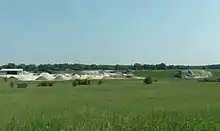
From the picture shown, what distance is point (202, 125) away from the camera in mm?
21875

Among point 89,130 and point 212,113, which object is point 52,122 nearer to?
point 89,130

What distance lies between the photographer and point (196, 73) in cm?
15575

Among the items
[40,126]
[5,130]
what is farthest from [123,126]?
[5,130]

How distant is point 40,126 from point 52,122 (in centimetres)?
138

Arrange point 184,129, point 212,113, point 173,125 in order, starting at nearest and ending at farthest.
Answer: point 184,129
point 173,125
point 212,113

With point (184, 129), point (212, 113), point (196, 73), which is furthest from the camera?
point (196, 73)

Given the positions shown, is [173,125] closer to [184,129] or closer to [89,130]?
[184,129]

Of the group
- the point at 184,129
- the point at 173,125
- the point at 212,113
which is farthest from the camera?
the point at 212,113

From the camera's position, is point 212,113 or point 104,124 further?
point 212,113

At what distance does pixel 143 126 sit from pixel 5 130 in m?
6.45

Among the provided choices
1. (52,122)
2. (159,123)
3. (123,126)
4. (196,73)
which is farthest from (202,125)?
(196,73)

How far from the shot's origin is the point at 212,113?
1236 inches

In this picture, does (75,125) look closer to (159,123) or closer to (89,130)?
(89,130)

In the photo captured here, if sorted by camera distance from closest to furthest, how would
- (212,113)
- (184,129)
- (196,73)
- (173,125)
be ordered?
1. (184,129)
2. (173,125)
3. (212,113)
4. (196,73)
